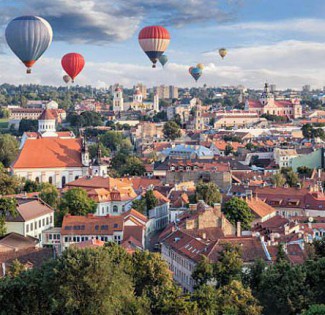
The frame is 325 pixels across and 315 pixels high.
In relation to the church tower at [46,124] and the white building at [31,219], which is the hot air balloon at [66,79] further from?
the white building at [31,219]

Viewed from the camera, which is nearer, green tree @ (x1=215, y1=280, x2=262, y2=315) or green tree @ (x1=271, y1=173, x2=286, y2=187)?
green tree @ (x1=215, y1=280, x2=262, y2=315)

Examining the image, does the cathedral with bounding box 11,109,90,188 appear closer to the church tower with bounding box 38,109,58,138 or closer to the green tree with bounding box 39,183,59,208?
the green tree with bounding box 39,183,59,208

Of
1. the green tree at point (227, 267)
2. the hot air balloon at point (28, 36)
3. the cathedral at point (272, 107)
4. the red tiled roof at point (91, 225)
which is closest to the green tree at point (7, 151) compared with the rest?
the hot air balloon at point (28, 36)

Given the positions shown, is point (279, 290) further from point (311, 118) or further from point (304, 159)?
point (311, 118)

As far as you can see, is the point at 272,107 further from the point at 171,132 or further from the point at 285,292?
the point at 285,292

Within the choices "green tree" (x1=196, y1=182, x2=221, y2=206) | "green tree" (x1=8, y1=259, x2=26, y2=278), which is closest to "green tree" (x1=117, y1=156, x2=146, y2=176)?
"green tree" (x1=196, y1=182, x2=221, y2=206)
